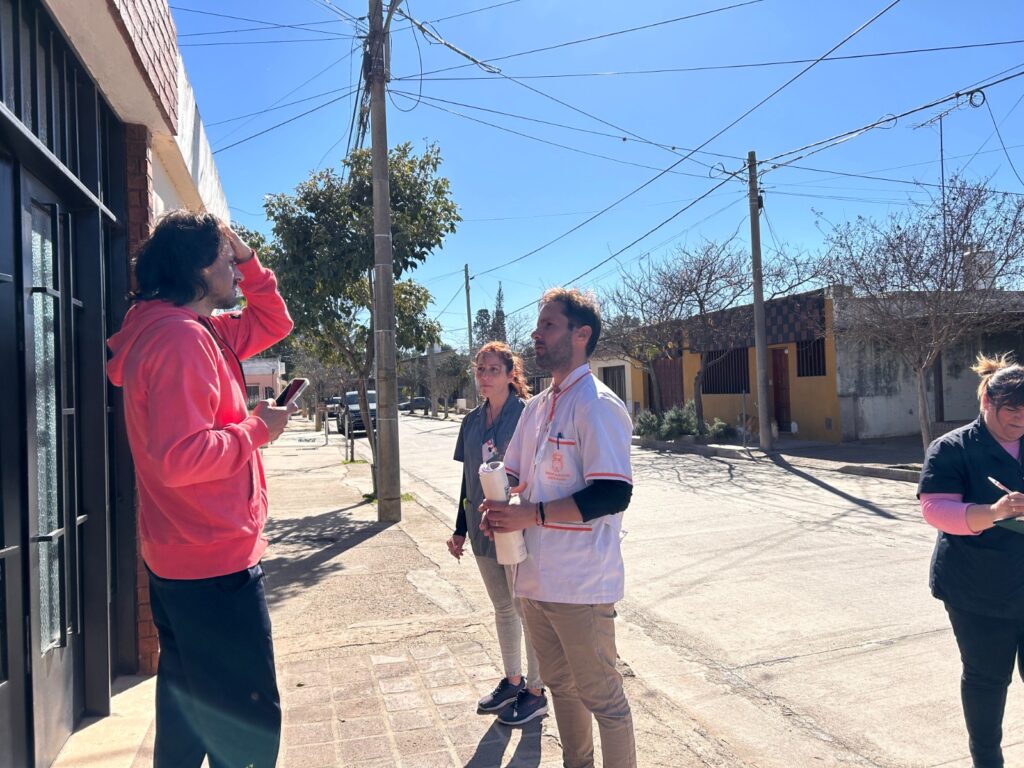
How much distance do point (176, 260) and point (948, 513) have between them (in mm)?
2785

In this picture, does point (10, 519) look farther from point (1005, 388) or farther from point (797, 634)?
point (797, 634)

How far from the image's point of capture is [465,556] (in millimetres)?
7355

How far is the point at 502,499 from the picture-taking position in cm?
263

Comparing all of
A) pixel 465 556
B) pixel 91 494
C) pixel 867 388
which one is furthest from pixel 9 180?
pixel 867 388

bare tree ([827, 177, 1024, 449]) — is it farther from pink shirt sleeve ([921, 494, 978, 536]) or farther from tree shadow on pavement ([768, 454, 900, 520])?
pink shirt sleeve ([921, 494, 978, 536])

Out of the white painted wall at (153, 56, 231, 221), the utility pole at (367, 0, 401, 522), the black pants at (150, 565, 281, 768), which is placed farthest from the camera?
the utility pole at (367, 0, 401, 522)

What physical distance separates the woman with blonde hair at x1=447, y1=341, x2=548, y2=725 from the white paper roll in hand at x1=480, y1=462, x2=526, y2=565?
1035 millimetres

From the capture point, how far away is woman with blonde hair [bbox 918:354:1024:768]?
270 cm

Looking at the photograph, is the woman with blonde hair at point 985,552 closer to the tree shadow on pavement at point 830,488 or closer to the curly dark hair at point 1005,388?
the curly dark hair at point 1005,388

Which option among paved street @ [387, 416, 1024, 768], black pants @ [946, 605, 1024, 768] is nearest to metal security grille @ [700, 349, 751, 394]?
paved street @ [387, 416, 1024, 768]

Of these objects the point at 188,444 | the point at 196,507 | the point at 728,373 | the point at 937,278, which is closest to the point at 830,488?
the point at 937,278

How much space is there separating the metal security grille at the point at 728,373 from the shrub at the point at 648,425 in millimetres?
1703

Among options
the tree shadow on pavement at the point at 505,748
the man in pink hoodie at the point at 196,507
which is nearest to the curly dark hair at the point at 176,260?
the man in pink hoodie at the point at 196,507

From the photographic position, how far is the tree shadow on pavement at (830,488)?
9384 mm
